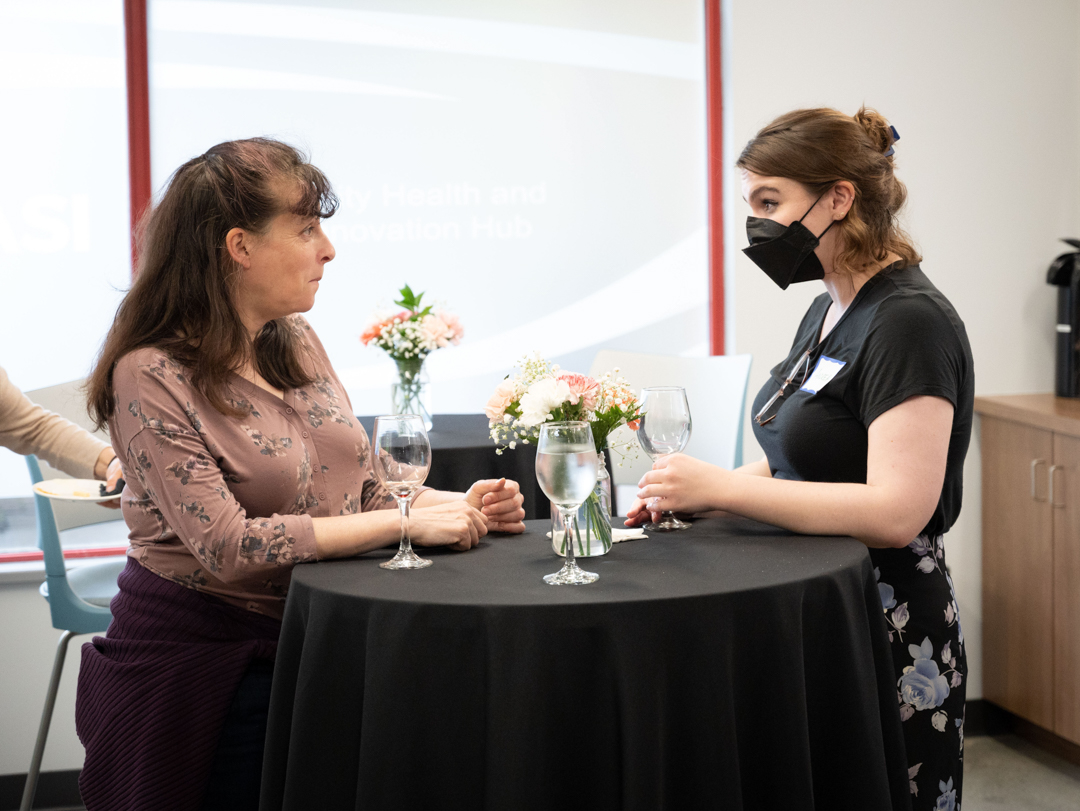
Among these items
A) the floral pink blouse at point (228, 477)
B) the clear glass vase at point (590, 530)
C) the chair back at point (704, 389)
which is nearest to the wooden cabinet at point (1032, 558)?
the chair back at point (704, 389)

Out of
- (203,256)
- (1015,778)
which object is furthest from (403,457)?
(1015,778)

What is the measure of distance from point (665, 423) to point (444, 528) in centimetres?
45

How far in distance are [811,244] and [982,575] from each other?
93.9 inches

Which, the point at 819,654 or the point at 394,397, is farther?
the point at 394,397

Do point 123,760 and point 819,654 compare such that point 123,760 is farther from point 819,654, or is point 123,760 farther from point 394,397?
point 394,397

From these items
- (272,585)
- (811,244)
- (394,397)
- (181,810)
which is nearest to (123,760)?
(181,810)

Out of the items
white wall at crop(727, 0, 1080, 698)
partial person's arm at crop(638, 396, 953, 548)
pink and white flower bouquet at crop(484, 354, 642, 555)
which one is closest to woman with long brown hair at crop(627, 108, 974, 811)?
partial person's arm at crop(638, 396, 953, 548)

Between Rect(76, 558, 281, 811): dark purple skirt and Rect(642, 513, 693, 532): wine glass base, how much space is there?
705 millimetres

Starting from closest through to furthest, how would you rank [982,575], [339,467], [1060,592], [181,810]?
[181,810] → [339,467] → [1060,592] → [982,575]

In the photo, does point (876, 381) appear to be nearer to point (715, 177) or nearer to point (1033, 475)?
point (1033, 475)

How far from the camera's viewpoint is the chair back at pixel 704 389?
141 inches

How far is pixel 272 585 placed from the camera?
1741mm

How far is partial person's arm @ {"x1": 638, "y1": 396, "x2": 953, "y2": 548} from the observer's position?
63.7 inches

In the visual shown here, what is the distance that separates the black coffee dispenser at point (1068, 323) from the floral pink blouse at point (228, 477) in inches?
→ 117
